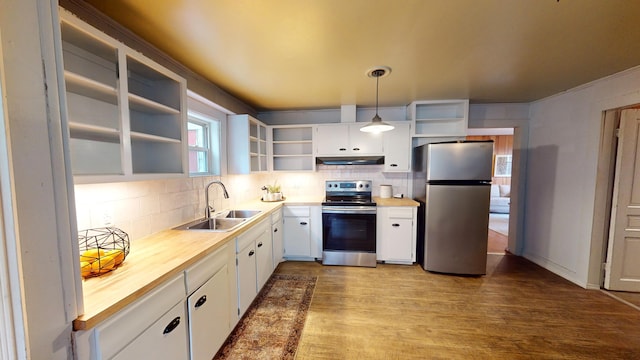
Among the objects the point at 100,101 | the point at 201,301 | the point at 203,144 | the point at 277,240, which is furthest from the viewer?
the point at 277,240

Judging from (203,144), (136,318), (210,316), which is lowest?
(210,316)

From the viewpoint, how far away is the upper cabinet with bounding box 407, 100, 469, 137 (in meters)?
3.19

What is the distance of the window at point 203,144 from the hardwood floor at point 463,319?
6.18ft

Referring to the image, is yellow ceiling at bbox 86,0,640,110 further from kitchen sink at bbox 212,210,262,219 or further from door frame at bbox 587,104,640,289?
kitchen sink at bbox 212,210,262,219

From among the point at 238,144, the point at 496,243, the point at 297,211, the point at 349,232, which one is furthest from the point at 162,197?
the point at 496,243

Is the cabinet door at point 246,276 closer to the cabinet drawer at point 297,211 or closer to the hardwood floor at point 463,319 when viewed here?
the hardwood floor at point 463,319

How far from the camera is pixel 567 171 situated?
275 cm

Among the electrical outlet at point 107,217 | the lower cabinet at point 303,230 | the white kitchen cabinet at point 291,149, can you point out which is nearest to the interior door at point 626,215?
the lower cabinet at point 303,230

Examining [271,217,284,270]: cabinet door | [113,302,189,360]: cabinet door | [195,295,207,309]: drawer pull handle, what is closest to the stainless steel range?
[271,217,284,270]: cabinet door

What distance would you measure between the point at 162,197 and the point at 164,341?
1.11 m

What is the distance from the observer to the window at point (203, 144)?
2.38 m

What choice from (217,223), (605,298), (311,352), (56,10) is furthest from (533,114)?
(56,10)

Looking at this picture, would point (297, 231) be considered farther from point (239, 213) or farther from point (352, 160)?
point (352, 160)

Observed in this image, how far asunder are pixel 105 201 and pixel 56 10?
1090mm
